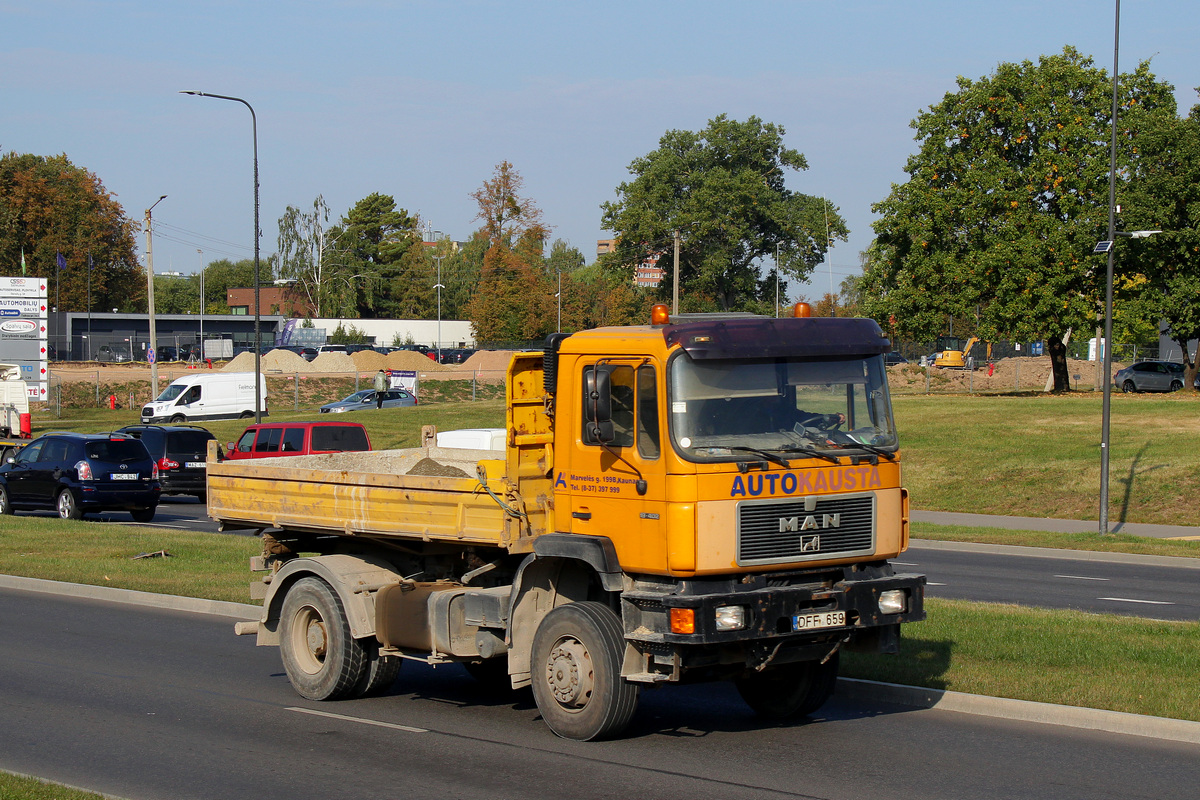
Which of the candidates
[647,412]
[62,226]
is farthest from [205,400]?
[62,226]

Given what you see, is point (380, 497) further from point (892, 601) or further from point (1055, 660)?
point (1055, 660)

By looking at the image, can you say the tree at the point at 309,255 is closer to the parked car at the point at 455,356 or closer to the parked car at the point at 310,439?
the parked car at the point at 455,356

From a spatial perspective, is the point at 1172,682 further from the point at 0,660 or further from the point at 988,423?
the point at 988,423

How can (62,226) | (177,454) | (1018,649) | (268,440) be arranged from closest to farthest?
(1018,649)
(268,440)
(177,454)
(62,226)

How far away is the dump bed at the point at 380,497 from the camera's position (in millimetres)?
8117

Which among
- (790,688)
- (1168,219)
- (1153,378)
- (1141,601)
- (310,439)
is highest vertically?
(1168,219)

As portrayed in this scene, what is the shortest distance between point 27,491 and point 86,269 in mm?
86505

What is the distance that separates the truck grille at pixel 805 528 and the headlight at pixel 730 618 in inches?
10.7

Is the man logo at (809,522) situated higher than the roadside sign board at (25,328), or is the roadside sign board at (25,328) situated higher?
the roadside sign board at (25,328)

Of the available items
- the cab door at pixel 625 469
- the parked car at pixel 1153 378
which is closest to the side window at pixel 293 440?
the cab door at pixel 625 469

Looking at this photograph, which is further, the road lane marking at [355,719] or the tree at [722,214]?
the tree at [722,214]

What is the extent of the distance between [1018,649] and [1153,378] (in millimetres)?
50752

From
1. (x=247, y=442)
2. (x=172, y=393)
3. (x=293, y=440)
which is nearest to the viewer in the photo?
(x=293, y=440)

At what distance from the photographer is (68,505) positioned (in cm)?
2444
